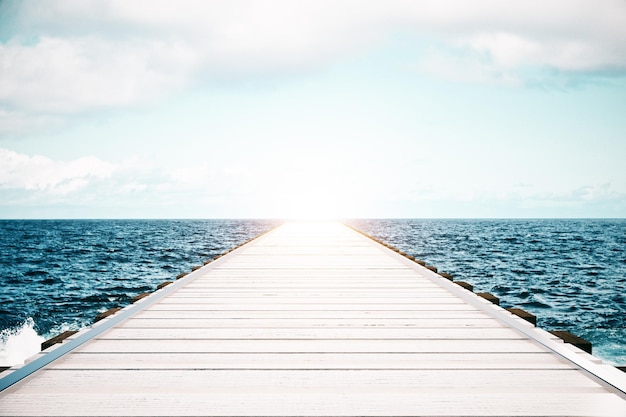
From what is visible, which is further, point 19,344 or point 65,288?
point 65,288

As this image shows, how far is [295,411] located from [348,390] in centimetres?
37

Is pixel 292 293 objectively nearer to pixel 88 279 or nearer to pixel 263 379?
pixel 263 379

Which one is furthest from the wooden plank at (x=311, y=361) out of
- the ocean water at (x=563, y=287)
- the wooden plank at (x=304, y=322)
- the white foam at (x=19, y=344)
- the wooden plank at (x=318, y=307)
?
the white foam at (x=19, y=344)

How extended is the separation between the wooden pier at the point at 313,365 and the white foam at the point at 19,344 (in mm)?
7970

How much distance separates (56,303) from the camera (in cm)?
1468

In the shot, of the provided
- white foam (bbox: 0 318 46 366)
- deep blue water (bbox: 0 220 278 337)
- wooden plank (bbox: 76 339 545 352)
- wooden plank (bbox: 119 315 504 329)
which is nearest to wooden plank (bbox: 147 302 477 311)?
wooden plank (bbox: 119 315 504 329)

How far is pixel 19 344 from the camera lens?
11.0 metres

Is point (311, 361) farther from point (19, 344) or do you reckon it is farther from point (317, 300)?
point (19, 344)

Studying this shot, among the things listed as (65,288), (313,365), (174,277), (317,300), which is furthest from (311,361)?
(65,288)

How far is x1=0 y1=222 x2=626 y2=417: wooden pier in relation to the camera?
228cm

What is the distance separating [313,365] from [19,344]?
11521 millimetres

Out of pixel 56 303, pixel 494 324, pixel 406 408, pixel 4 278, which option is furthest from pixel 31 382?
pixel 4 278

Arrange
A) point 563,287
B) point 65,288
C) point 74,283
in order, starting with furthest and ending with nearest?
point 74,283
point 65,288
point 563,287

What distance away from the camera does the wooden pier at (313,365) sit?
2281 millimetres
